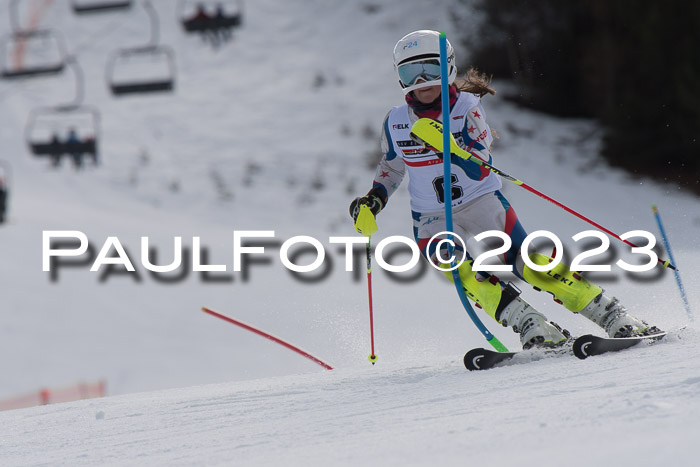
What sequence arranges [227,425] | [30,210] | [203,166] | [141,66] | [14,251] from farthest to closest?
[141,66], [203,166], [30,210], [14,251], [227,425]

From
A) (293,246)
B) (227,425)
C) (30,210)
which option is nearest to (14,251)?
(30,210)

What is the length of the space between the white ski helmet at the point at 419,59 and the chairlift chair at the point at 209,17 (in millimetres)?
17156

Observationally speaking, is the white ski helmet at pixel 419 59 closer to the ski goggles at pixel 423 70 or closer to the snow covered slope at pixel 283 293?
the ski goggles at pixel 423 70

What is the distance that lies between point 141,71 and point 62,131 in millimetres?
3498

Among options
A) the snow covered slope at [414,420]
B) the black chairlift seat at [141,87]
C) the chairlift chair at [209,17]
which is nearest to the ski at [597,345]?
the snow covered slope at [414,420]

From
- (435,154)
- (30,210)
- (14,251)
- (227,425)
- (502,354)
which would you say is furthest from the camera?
(30,210)

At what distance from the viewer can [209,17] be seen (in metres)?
20.8

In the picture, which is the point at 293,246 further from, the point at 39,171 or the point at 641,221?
the point at 39,171

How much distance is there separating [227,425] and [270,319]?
20.5ft

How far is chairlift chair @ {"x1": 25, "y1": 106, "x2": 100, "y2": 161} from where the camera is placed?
16.7m

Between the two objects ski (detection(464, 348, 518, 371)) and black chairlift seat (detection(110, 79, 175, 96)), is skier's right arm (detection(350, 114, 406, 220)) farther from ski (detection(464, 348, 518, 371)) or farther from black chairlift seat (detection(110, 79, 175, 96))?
black chairlift seat (detection(110, 79, 175, 96))

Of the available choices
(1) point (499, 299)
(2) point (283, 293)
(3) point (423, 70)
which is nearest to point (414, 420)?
(1) point (499, 299)

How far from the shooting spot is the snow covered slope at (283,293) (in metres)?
2.88

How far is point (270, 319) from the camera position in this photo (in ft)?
31.9
